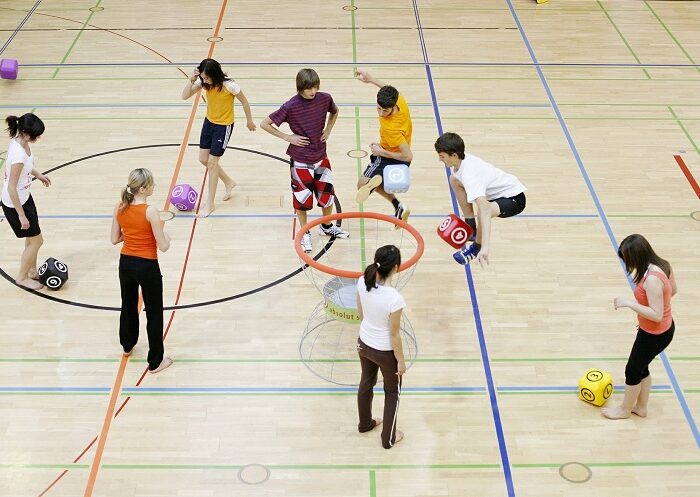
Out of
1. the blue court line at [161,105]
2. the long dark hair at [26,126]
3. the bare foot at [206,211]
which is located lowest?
the blue court line at [161,105]

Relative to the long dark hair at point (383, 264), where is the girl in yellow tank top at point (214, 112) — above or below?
below

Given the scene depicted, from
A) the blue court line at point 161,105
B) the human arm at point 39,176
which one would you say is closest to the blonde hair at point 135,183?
the human arm at point 39,176

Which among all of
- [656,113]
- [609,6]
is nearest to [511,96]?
[656,113]

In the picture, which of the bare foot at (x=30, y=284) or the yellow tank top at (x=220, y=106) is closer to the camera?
the bare foot at (x=30, y=284)

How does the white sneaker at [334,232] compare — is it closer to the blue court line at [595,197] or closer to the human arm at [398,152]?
the human arm at [398,152]

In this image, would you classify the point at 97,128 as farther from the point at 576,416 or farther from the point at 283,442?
the point at 576,416

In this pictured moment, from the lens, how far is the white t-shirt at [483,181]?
735 cm

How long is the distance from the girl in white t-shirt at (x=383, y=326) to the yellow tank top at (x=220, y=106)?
137 inches

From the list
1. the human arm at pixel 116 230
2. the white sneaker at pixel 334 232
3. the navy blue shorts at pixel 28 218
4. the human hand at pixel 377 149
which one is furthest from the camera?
the white sneaker at pixel 334 232

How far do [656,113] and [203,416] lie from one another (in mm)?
7371

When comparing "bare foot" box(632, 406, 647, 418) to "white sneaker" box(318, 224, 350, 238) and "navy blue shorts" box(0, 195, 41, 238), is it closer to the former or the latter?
"white sneaker" box(318, 224, 350, 238)

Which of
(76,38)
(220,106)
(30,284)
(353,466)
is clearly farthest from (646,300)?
(76,38)

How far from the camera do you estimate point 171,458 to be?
6.49 metres

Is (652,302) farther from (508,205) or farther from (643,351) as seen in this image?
(508,205)
